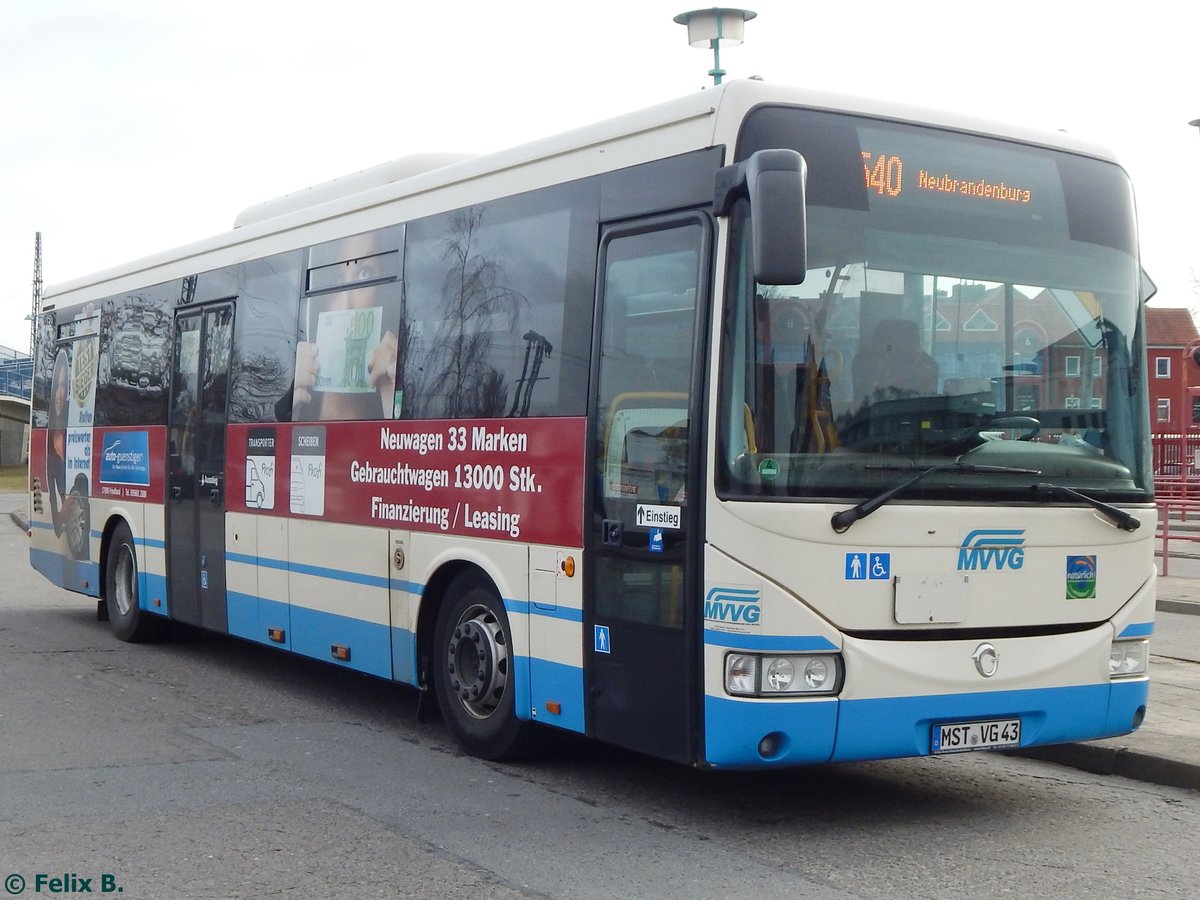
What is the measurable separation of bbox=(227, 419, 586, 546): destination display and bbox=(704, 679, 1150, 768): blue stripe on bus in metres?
1.37

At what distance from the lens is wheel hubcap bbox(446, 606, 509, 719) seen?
319 inches

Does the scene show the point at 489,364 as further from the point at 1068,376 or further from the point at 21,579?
the point at 21,579

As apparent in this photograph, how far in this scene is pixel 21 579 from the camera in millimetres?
19484

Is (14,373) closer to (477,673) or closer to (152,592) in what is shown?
(152,592)

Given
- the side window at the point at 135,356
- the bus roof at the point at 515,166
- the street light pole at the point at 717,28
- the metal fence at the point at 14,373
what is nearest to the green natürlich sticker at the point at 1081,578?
the bus roof at the point at 515,166

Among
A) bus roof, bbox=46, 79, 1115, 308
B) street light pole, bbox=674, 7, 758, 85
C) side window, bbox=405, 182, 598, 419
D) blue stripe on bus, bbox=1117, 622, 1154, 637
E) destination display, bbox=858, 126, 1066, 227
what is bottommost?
blue stripe on bus, bbox=1117, 622, 1154, 637

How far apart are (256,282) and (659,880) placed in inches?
260

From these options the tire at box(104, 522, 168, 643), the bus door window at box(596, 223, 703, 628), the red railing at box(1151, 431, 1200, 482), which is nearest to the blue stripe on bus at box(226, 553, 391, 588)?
the tire at box(104, 522, 168, 643)

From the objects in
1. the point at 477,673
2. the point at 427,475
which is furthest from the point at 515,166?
the point at 477,673

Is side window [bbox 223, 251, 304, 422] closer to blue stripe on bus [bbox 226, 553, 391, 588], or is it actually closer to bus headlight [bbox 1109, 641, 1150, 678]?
blue stripe on bus [bbox 226, 553, 391, 588]

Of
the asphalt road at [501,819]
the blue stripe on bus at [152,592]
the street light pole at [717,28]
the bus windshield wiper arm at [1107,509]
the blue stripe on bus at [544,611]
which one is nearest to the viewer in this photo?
the asphalt road at [501,819]

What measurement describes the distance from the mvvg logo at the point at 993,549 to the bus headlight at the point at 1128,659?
79 cm

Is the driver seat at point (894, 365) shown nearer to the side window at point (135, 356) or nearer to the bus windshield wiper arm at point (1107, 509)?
the bus windshield wiper arm at point (1107, 509)

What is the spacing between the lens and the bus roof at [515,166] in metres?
6.68
